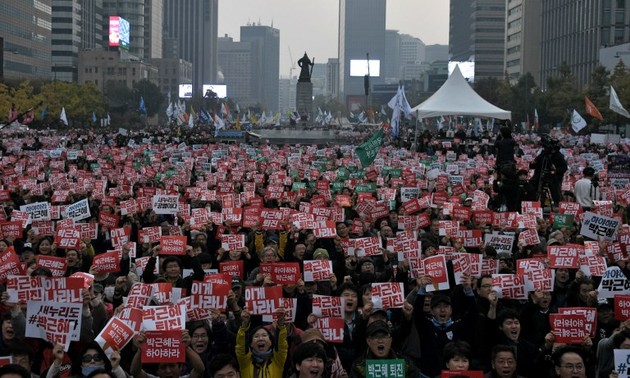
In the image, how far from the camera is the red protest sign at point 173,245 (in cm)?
1234

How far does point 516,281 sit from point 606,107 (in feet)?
186

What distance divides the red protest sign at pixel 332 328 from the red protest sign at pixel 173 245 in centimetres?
379

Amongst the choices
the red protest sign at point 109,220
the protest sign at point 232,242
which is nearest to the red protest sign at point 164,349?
the protest sign at point 232,242

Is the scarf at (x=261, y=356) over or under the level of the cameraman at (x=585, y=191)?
under

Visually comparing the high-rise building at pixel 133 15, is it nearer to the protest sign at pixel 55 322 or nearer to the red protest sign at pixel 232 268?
the red protest sign at pixel 232 268

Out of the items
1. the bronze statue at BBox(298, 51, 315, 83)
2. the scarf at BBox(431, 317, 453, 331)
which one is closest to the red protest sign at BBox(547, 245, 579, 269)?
the scarf at BBox(431, 317, 453, 331)

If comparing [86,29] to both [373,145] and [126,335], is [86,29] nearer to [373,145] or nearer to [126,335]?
[373,145]

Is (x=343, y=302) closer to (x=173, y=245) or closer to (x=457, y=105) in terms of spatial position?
(x=173, y=245)

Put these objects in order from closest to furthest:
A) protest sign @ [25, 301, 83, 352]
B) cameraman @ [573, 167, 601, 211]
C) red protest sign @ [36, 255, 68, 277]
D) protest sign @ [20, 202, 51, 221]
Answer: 1. protest sign @ [25, 301, 83, 352]
2. red protest sign @ [36, 255, 68, 277]
3. protest sign @ [20, 202, 51, 221]
4. cameraman @ [573, 167, 601, 211]

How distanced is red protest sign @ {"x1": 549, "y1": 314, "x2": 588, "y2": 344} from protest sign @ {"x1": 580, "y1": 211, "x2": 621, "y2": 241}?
198 inches

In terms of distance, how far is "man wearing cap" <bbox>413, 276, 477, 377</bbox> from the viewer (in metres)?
8.95

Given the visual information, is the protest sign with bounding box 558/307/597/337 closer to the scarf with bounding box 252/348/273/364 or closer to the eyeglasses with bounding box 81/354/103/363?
the scarf with bounding box 252/348/273/364

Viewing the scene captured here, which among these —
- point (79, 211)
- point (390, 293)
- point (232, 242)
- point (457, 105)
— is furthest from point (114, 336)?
point (457, 105)

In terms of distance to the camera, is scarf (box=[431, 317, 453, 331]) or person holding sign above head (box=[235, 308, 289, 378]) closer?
person holding sign above head (box=[235, 308, 289, 378])
